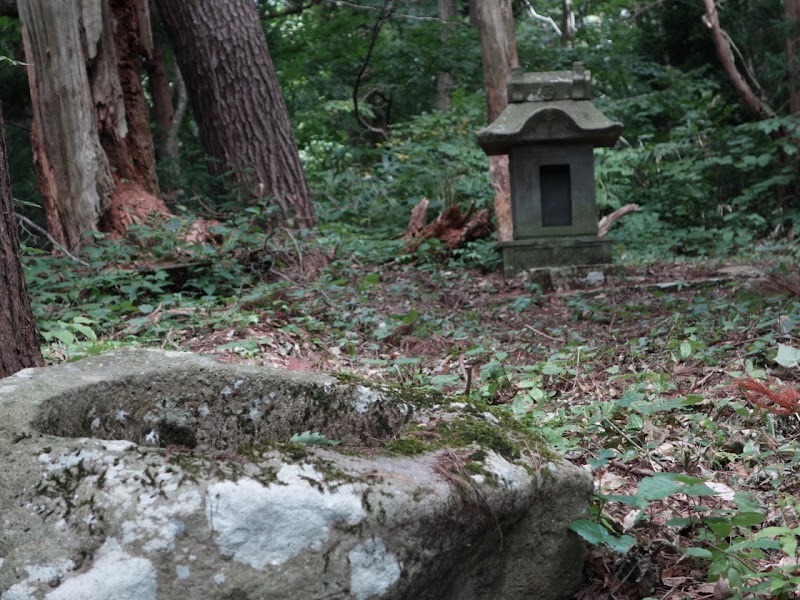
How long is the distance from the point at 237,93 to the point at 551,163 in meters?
3.45

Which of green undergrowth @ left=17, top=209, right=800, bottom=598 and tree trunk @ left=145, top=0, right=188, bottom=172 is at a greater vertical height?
tree trunk @ left=145, top=0, right=188, bottom=172

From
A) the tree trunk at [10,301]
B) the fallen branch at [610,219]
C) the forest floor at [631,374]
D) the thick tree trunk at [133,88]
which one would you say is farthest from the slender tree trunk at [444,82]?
the tree trunk at [10,301]

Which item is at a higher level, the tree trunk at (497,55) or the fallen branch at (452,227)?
the tree trunk at (497,55)

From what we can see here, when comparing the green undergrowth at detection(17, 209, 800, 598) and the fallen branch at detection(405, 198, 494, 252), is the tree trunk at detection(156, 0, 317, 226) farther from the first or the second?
the fallen branch at detection(405, 198, 494, 252)

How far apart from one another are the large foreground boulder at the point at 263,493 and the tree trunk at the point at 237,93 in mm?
5761

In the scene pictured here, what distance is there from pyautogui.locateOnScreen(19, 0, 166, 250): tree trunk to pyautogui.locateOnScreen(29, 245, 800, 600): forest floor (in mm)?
1214

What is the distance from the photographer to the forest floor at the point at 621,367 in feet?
6.56

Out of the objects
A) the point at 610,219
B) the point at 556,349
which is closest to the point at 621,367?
the point at 556,349

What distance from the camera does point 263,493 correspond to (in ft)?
4.72

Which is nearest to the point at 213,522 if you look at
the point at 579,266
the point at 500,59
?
the point at 579,266

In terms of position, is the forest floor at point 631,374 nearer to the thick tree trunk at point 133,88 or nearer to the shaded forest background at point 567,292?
the shaded forest background at point 567,292

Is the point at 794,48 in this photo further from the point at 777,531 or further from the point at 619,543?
the point at 619,543

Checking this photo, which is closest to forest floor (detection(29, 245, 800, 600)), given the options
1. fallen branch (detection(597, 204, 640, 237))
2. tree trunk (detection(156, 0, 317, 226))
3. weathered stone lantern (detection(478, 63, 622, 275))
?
weathered stone lantern (detection(478, 63, 622, 275))

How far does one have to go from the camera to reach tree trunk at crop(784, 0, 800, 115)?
397 inches
